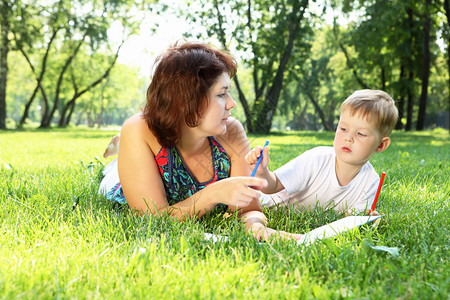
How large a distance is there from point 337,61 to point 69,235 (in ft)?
101

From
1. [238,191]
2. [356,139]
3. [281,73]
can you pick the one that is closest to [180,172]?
[238,191]

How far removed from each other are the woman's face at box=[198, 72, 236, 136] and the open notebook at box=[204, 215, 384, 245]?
669 mm

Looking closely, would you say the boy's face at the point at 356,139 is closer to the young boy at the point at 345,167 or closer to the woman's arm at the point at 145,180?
the young boy at the point at 345,167

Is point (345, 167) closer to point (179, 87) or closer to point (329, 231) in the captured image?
point (329, 231)

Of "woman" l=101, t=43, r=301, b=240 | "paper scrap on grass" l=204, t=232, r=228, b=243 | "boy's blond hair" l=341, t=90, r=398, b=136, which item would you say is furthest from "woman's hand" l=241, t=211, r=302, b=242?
"boy's blond hair" l=341, t=90, r=398, b=136

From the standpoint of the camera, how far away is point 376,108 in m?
2.69

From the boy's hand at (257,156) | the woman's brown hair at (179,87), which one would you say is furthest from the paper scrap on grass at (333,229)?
the woman's brown hair at (179,87)

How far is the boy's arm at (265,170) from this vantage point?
2389 mm

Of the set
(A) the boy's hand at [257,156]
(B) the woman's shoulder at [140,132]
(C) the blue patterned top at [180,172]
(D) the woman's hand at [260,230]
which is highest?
(B) the woman's shoulder at [140,132]

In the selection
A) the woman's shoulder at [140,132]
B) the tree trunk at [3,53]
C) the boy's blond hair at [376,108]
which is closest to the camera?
the woman's shoulder at [140,132]

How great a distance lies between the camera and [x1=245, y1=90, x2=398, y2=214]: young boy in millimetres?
2723

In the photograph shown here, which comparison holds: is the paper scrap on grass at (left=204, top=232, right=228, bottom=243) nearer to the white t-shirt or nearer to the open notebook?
the open notebook

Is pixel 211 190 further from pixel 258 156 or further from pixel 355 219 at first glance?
pixel 355 219

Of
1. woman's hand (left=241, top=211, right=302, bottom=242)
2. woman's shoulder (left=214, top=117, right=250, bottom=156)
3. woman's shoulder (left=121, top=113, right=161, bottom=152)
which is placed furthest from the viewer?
woman's shoulder (left=214, top=117, right=250, bottom=156)
